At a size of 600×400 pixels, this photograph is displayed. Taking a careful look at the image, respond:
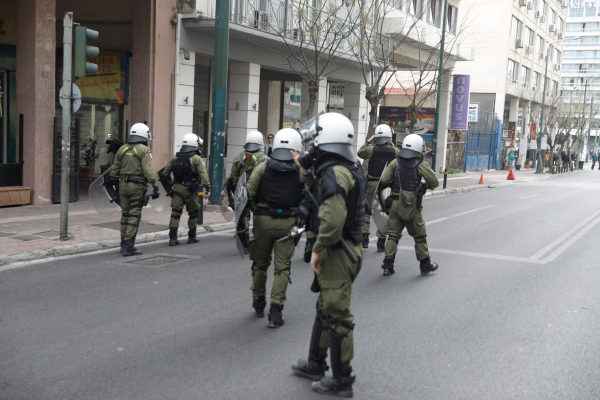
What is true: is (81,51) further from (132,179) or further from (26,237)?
(26,237)

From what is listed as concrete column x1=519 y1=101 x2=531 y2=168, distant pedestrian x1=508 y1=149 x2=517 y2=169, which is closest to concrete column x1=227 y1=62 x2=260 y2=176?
distant pedestrian x1=508 y1=149 x2=517 y2=169

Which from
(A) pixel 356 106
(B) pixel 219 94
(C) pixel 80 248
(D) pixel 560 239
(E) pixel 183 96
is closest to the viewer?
(C) pixel 80 248

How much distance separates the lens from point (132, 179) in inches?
357

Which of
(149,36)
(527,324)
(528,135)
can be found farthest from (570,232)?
(528,135)

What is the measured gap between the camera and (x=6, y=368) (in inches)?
179

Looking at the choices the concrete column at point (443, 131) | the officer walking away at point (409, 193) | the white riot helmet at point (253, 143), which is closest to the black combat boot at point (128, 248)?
the white riot helmet at point (253, 143)

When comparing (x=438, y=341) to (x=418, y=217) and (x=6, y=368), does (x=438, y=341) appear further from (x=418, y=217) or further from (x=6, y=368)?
(x=6, y=368)

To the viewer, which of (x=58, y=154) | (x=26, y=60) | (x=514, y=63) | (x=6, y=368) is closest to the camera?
(x=6, y=368)

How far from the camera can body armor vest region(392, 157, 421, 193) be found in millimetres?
8141

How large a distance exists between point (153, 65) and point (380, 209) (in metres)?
8.91

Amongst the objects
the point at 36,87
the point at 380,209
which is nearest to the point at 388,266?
the point at 380,209

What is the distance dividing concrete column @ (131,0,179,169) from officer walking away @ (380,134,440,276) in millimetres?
8658

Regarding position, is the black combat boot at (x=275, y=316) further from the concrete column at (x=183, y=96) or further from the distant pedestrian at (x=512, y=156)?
the distant pedestrian at (x=512, y=156)

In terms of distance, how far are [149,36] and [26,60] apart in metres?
3.16
